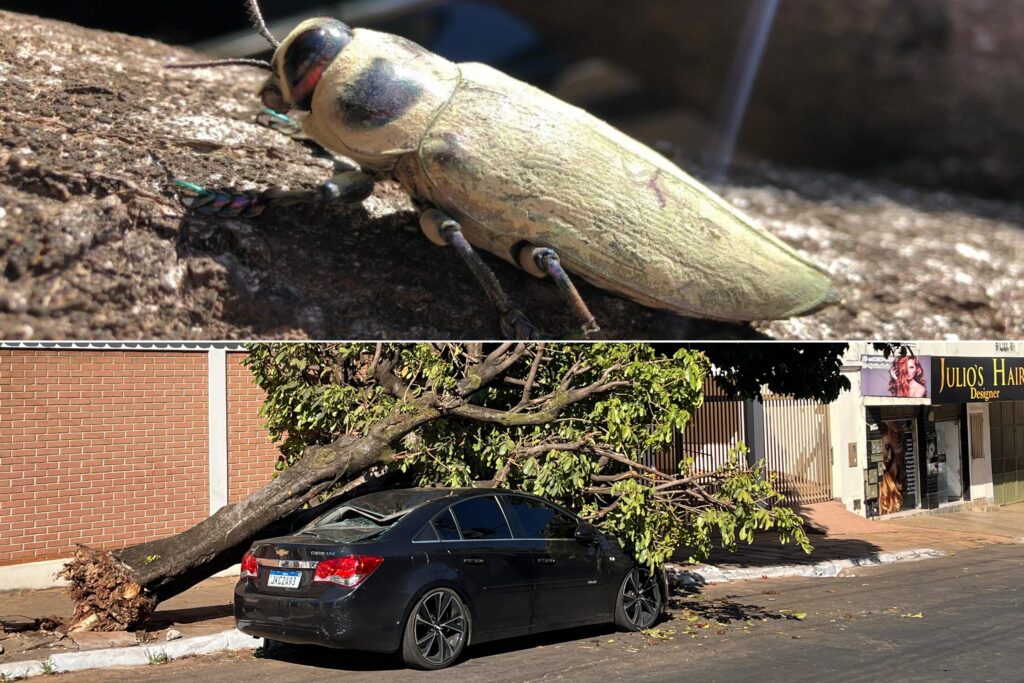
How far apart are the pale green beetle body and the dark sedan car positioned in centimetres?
276

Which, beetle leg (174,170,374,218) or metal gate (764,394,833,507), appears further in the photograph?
metal gate (764,394,833,507)

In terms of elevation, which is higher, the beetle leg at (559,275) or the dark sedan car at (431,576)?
the beetle leg at (559,275)

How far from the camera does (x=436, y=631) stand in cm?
475

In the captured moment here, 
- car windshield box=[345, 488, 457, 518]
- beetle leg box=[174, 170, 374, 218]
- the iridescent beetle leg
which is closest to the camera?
beetle leg box=[174, 170, 374, 218]

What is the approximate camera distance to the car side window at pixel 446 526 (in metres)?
4.96

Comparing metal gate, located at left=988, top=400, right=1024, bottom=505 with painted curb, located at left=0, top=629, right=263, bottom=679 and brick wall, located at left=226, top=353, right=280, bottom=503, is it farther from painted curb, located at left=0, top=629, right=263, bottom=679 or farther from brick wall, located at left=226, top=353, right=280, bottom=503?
painted curb, located at left=0, top=629, right=263, bottom=679

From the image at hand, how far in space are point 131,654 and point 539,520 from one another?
90.0 inches

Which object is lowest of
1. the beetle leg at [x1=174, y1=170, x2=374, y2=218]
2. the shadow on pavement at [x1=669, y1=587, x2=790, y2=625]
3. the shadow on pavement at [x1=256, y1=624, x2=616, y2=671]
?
the shadow on pavement at [x1=669, y1=587, x2=790, y2=625]

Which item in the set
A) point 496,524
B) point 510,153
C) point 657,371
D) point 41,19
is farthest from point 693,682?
point 41,19

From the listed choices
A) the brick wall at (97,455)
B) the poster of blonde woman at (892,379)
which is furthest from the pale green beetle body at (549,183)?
the poster of blonde woman at (892,379)

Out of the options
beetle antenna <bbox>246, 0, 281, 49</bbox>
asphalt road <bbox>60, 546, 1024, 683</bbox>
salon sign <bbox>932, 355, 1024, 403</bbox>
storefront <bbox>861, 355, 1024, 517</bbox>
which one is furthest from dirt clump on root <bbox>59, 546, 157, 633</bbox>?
salon sign <bbox>932, 355, 1024, 403</bbox>

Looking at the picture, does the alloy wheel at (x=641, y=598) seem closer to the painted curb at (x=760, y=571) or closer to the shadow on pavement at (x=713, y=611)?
the shadow on pavement at (x=713, y=611)

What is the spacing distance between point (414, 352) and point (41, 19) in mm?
3828

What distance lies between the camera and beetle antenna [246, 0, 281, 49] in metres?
1.84
